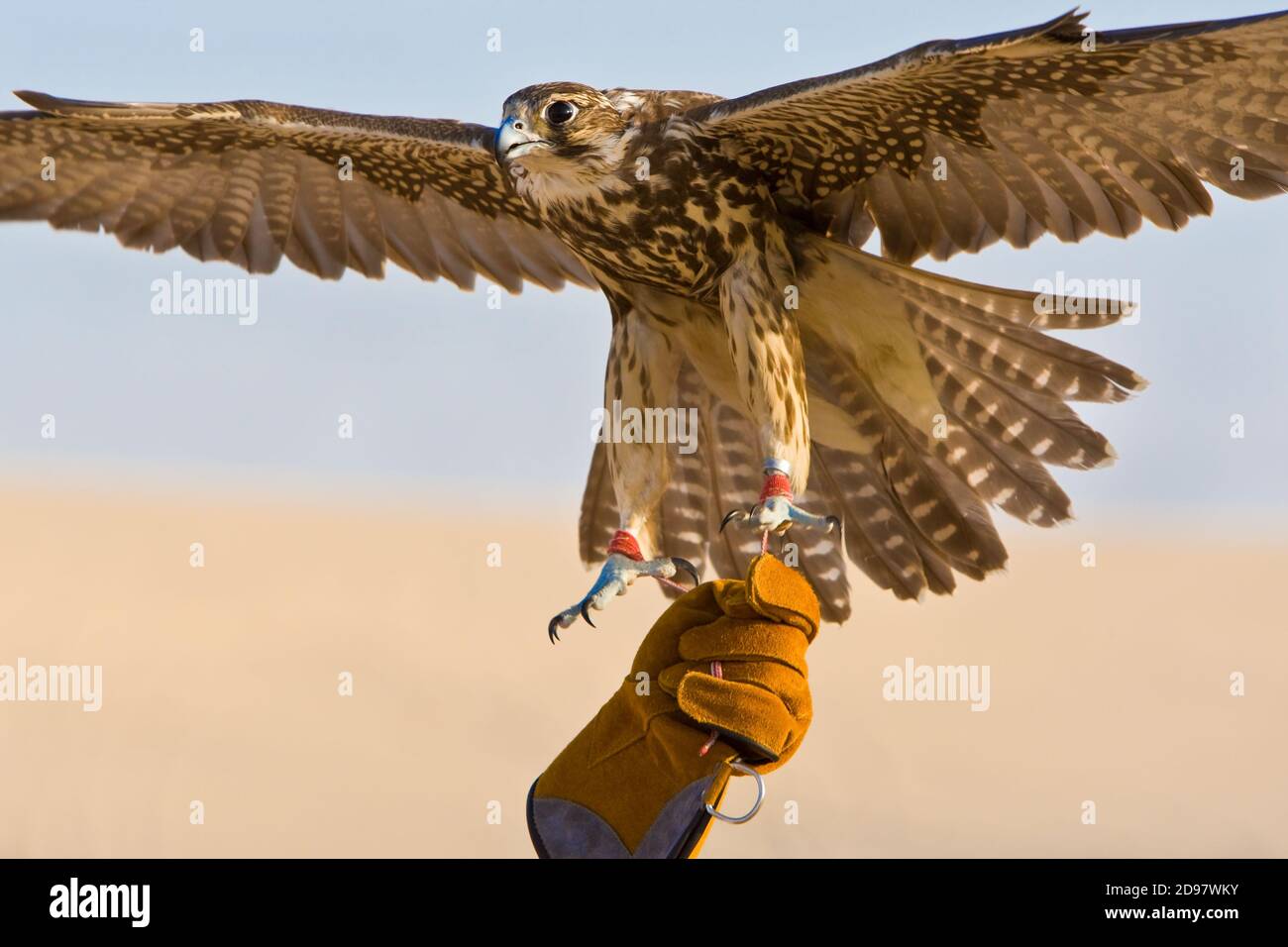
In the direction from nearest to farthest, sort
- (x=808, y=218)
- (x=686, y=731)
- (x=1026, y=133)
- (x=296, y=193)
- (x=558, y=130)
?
1. (x=686, y=731)
2. (x=1026, y=133)
3. (x=558, y=130)
4. (x=808, y=218)
5. (x=296, y=193)

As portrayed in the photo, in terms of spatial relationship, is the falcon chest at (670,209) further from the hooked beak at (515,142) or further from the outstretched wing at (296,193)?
the outstretched wing at (296,193)

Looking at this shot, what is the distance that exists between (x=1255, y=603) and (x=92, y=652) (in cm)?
1348

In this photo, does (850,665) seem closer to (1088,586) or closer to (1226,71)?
(1088,586)

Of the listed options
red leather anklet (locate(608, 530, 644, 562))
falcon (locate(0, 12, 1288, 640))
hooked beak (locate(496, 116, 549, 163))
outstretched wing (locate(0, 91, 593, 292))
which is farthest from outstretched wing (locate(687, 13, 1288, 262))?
red leather anklet (locate(608, 530, 644, 562))

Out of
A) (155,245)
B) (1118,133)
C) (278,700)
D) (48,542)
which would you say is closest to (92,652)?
(278,700)

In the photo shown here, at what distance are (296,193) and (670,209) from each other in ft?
5.05

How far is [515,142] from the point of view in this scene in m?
4.80

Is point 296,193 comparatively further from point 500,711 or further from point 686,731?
point 500,711

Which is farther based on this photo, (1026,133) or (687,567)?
(687,567)

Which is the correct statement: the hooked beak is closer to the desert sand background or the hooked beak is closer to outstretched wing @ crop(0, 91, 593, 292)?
outstretched wing @ crop(0, 91, 593, 292)

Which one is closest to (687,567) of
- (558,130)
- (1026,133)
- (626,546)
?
(626,546)

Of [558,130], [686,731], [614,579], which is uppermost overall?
[558,130]

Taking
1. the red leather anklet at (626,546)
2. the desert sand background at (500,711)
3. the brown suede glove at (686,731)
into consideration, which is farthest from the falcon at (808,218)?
the desert sand background at (500,711)

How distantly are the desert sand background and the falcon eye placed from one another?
13.6ft
